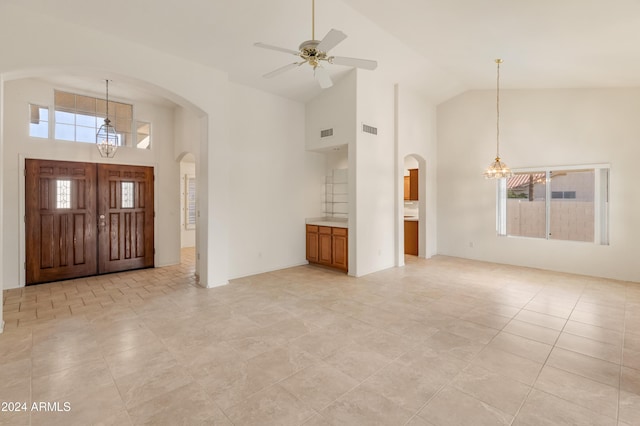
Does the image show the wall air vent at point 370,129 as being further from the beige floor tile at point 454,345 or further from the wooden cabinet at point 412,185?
the beige floor tile at point 454,345

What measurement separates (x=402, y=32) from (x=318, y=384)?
501 centimetres

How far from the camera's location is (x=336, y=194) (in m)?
7.24

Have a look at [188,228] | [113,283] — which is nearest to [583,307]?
[113,283]

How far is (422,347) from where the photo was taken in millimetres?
3016

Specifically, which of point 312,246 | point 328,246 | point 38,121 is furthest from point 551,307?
point 38,121

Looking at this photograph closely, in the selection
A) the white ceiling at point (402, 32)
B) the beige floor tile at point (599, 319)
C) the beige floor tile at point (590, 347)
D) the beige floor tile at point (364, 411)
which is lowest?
the beige floor tile at point (364, 411)

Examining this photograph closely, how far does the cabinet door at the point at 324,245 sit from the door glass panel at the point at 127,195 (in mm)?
4157

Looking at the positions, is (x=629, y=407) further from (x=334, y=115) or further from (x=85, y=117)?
(x=85, y=117)

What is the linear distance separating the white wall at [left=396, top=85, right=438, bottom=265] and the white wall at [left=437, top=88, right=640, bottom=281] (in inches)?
10.3

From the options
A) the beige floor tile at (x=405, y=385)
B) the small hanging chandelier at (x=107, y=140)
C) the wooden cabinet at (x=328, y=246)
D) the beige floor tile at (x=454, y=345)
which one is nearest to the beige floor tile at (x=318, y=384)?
the beige floor tile at (x=405, y=385)

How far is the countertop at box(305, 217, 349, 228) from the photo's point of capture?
6.22m

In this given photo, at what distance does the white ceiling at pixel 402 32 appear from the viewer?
3.42 metres

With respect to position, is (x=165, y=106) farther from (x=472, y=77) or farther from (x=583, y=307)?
(x=583, y=307)

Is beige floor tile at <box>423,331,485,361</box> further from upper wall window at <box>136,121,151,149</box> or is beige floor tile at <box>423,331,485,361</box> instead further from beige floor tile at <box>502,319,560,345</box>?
upper wall window at <box>136,121,151,149</box>
